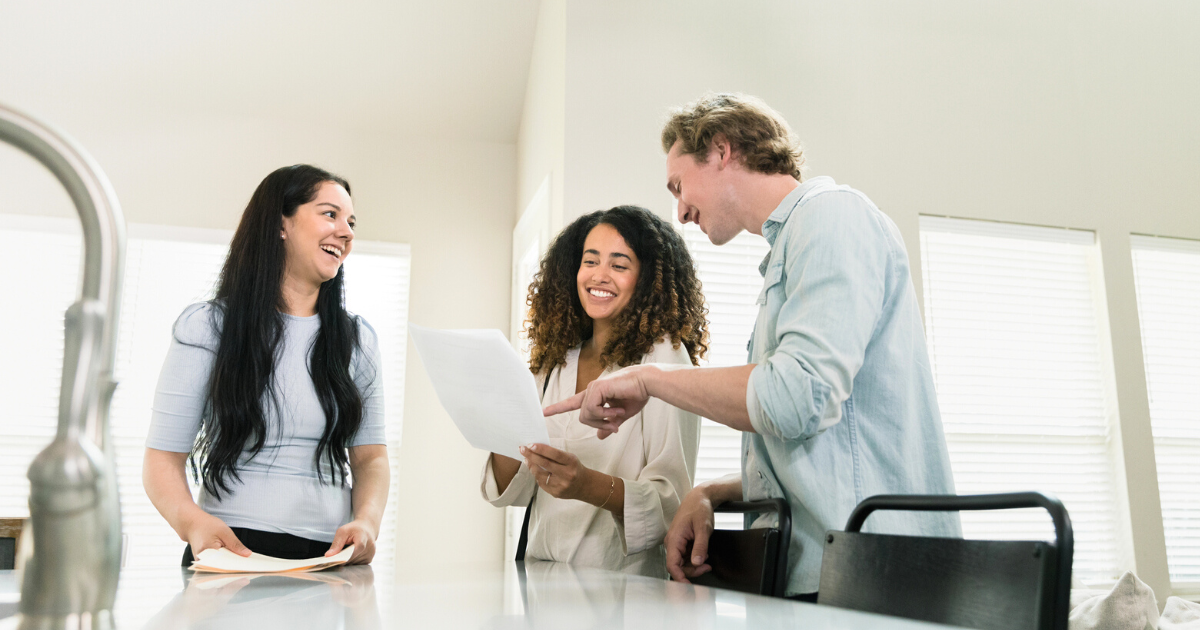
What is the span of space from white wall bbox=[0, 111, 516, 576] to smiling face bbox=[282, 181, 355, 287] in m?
2.48

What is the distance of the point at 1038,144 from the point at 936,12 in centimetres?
81

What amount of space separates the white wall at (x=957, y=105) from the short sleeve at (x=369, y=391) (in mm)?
1648

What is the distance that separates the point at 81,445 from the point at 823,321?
32.8 inches

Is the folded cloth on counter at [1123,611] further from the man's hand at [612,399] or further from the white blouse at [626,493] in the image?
the man's hand at [612,399]

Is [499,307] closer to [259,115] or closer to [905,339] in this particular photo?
[259,115]

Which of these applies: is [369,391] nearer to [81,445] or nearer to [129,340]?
[81,445]

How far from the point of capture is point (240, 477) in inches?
57.4

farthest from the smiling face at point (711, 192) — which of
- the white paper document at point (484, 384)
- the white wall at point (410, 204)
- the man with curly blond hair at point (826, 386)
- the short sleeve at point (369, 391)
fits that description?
the white wall at point (410, 204)

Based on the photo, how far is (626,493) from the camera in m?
1.52

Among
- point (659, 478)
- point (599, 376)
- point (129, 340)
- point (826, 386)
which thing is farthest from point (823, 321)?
point (129, 340)

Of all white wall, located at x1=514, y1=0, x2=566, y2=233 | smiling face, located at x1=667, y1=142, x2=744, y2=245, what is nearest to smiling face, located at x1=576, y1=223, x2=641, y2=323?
smiling face, located at x1=667, y1=142, x2=744, y2=245

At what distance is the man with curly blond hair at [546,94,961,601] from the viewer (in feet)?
3.54

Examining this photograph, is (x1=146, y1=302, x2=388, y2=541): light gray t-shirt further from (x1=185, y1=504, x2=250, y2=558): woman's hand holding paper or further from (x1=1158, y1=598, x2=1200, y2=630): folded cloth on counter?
(x1=1158, y1=598, x2=1200, y2=630): folded cloth on counter

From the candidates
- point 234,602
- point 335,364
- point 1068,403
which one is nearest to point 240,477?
point 335,364
